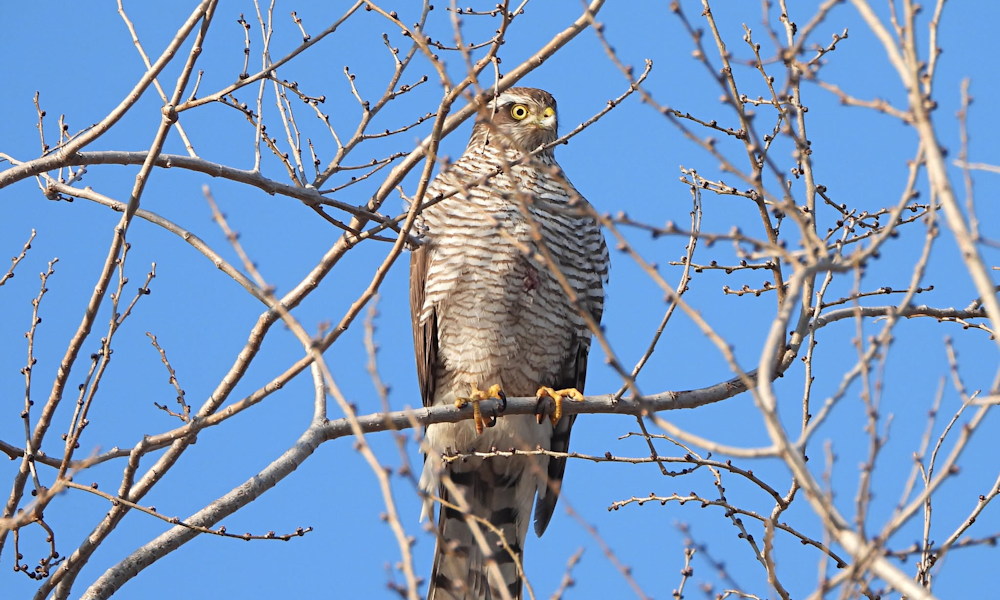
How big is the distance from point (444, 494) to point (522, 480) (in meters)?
0.45

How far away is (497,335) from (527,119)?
5.10 ft

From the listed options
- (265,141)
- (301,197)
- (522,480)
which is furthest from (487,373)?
(301,197)

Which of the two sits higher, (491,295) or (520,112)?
(520,112)

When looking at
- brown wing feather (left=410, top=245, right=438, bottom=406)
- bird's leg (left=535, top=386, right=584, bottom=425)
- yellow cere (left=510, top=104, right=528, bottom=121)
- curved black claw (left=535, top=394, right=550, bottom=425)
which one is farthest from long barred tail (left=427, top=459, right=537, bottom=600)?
yellow cere (left=510, top=104, right=528, bottom=121)

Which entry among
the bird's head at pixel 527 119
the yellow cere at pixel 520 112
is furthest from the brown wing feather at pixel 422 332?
the yellow cere at pixel 520 112

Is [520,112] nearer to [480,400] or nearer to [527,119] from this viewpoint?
[527,119]

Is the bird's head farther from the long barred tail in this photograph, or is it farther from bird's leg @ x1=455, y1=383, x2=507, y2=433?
the long barred tail

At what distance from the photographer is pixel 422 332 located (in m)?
6.02

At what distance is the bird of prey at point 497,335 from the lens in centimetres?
590

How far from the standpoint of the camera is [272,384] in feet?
11.5

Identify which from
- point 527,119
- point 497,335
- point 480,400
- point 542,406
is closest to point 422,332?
point 497,335

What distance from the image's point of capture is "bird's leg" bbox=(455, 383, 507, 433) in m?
4.86

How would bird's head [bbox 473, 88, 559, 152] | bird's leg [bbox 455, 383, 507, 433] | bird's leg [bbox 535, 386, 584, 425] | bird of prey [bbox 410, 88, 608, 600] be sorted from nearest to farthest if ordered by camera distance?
1. bird's leg [bbox 455, 383, 507, 433]
2. bird's leg [bbox 535, 386, 584, 425]
3. bird of prey [bbox 410, 88, 608, 600]
4. bird's head [bbox 473, 88, 559, 152]

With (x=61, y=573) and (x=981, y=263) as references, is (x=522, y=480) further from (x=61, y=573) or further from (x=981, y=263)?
(x=981, y=263)
